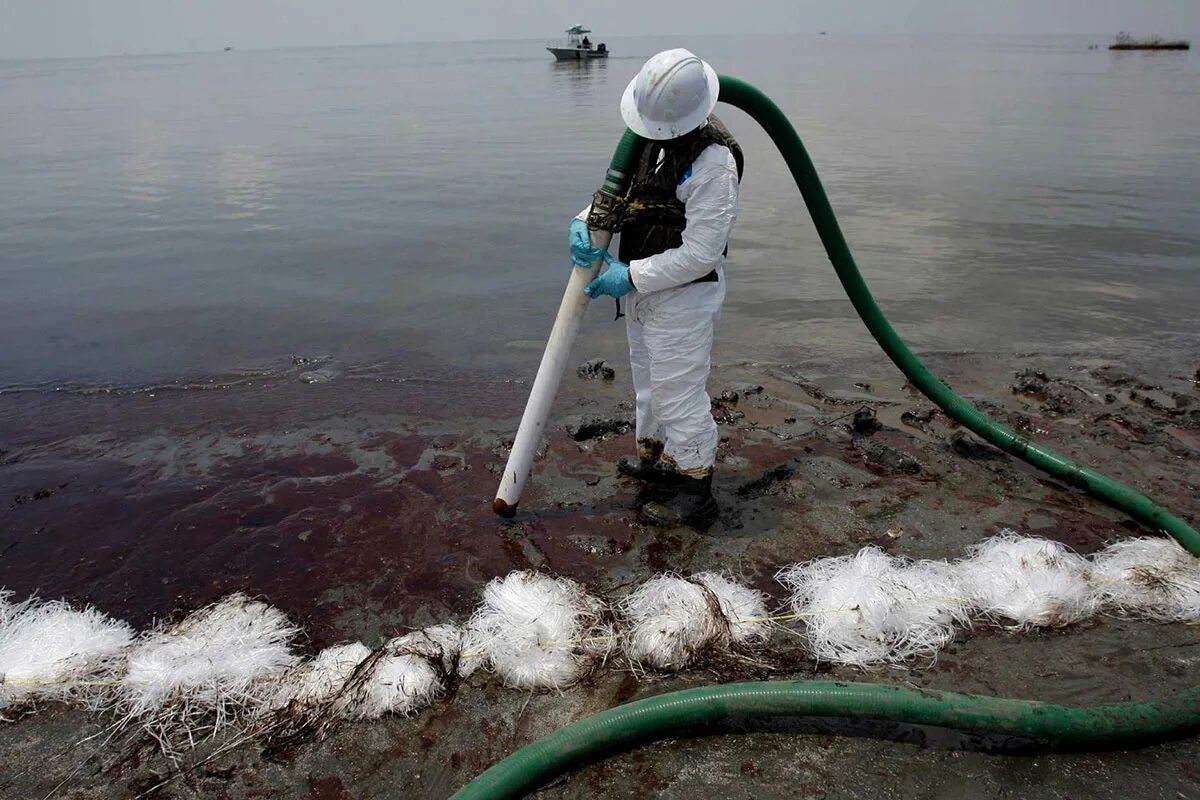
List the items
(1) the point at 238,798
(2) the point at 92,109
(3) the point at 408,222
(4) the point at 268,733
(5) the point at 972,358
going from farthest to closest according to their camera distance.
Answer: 1. (2) the point at 92,109
2. (3) the point at 408,222
3. (5) the point at 972,358
4. (4) the point at 268,733
5. (1) the point at 238,798

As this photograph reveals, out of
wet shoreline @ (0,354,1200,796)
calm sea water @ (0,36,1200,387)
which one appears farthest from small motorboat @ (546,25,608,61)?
wet shoreline @ (0,354,1200,796)

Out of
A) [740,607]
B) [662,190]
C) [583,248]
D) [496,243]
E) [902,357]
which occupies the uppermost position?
[662,190]

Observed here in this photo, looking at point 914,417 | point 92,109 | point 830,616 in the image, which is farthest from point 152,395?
point 92,109

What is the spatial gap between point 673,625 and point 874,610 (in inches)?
34.2

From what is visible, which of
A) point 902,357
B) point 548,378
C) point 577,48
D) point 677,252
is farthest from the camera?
point 577,48

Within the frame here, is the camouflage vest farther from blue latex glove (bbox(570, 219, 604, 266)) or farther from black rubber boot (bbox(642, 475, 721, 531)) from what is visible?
black rubber boot (bbox(642, 475, 721, 531))

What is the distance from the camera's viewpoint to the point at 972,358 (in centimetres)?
642

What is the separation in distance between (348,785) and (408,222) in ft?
34.3

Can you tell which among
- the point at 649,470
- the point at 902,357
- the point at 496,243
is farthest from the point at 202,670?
the point at 496,243

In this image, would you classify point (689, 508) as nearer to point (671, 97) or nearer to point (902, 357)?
point (902, 357)

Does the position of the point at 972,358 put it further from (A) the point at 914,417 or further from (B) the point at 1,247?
(B) the point at 1,247

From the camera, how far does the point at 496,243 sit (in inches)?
417

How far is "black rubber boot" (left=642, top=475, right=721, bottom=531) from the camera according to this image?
399 centimetres

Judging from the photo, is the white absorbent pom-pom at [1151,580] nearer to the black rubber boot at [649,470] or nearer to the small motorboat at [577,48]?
the black rubber boot at [649,470]
